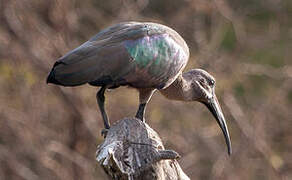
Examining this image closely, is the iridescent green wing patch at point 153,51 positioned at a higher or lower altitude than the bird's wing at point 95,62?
lower

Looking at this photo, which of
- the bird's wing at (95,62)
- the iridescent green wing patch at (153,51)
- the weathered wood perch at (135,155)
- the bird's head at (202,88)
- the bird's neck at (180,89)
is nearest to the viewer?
the weathered wood perch at (135,155)

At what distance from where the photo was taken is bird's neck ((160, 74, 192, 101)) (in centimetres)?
582

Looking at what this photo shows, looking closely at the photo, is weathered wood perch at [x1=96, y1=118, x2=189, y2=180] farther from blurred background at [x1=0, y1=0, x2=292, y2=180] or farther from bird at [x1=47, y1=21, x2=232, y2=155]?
blurred background at [x1=0, y1=0, x2=292, y2=180]

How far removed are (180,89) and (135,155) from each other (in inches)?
58.4

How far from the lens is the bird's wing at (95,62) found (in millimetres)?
4867

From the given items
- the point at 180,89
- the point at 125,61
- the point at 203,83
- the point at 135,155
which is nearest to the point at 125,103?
the point at 203,83

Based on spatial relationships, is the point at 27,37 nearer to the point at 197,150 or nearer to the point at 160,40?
the point at 197,150

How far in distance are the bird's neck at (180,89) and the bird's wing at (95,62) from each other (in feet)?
2.63

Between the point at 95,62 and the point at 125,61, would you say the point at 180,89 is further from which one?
the point at 95,62

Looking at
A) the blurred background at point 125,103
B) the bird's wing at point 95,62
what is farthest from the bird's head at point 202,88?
the blurred background at point 125,103

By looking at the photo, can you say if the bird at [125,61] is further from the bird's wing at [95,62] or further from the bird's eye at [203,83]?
the bird's eye at [203,83]

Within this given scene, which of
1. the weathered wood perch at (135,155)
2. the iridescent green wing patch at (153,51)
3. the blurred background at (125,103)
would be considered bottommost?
the blurred background at (125,103)

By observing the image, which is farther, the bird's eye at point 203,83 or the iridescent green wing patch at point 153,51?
the bird's eye at point 203,83

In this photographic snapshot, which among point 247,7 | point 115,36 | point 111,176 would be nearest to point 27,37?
point 247,7
